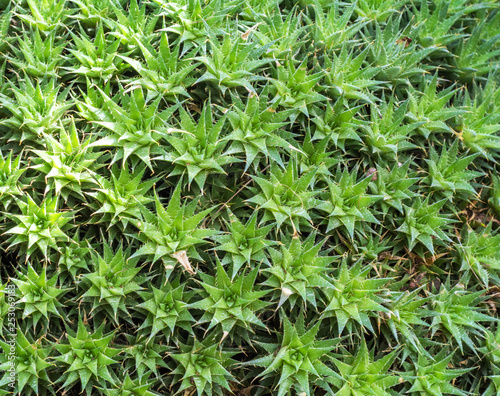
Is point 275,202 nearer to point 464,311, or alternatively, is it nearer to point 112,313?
point 112,313

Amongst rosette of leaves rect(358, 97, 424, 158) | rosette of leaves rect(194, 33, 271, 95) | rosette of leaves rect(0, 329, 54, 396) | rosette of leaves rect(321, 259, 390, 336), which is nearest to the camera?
rosette of leaves rect(0, 329, 54, 396)

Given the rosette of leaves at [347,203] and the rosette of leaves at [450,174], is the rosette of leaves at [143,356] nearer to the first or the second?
the rosette of leaves at [347,203]

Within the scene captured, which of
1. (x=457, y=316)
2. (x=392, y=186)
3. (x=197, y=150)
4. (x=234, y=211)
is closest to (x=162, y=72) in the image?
(x=197, y=150)

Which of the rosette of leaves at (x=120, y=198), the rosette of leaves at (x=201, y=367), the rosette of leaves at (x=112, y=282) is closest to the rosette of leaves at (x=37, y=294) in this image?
the rosette of leaves at (x=112, y=282)

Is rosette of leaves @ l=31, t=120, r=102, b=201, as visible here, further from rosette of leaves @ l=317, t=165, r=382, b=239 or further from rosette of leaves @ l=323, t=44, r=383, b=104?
rosette of leaves @ l=323, t=44, r=383, b=104

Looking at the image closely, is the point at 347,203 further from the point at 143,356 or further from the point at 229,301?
the point at 143,356

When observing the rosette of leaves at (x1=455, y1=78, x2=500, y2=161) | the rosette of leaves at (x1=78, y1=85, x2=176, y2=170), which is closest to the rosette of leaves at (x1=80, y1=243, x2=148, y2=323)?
Result: the rosette of leaves at (x1=78, y1=85, x2=176, y2=170)

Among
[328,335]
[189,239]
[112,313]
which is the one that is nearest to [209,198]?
[189,239]
